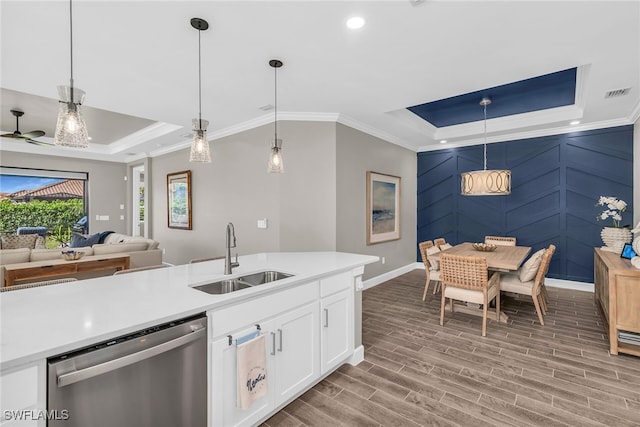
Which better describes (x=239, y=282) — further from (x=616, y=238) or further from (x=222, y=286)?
(x=616, y=238)

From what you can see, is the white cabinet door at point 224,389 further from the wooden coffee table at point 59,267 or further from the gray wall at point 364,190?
the wooden coffee table at point 59,267

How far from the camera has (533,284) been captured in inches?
137

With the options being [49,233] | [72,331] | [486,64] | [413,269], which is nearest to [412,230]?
[413,269]

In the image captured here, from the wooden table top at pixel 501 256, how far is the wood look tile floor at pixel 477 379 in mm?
727

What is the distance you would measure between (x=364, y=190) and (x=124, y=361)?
→ 402cm

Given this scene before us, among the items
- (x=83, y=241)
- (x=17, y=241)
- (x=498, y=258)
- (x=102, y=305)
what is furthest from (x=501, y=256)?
(x=17, y=241)

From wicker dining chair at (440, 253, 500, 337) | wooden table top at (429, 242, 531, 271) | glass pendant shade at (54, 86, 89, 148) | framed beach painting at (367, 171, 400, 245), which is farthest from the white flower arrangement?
glass pendant shade at (54, 86, 89, 148)

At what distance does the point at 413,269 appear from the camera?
251 inches

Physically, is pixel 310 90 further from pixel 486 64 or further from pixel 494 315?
pixel 494 315

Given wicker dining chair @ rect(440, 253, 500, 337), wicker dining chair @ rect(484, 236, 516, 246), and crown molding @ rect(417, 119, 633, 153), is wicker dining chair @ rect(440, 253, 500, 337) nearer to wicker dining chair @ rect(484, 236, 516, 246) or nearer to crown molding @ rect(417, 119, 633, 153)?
wicker dining chair @ rect(484, 236, 516, 246)

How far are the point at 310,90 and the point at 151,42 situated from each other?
1.62 meters

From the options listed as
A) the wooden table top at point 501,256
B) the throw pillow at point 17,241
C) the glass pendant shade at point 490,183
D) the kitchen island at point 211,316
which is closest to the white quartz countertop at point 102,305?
the kitchen island at point 211,316

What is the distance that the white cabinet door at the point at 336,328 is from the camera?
7.49ft

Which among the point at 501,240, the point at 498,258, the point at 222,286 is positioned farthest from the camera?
the point at 501,240
